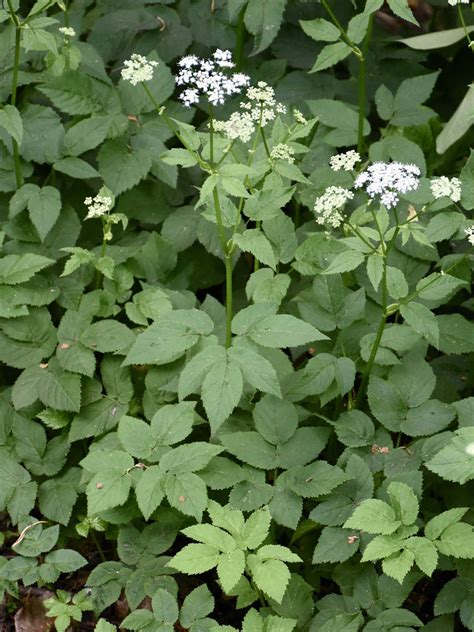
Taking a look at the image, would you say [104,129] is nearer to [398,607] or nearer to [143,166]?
[143,166]

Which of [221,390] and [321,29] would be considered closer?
[221,390]

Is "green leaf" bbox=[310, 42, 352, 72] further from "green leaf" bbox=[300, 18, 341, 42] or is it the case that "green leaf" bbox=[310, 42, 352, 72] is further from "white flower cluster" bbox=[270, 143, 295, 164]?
"white flower cluster" bbox=[270, 143, 295, 164]

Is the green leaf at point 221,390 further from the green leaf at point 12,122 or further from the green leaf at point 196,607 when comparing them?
the green leaf at point 12,122

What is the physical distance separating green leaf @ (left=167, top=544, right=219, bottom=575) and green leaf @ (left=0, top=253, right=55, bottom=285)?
→ 110 cm

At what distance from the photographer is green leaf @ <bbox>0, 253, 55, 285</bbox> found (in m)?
2.79

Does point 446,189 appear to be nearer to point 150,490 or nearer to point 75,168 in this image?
point 150,490

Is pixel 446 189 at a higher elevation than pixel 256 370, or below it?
Result: higher

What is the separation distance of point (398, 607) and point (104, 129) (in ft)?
5.99

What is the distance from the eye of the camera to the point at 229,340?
7.95 ft

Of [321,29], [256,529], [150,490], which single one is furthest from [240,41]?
[256,529]

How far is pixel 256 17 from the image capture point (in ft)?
9.86

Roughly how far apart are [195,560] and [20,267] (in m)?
1.20

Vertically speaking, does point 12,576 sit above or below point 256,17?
below

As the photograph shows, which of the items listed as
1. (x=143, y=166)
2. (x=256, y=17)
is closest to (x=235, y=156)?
(x=143, y=166)
